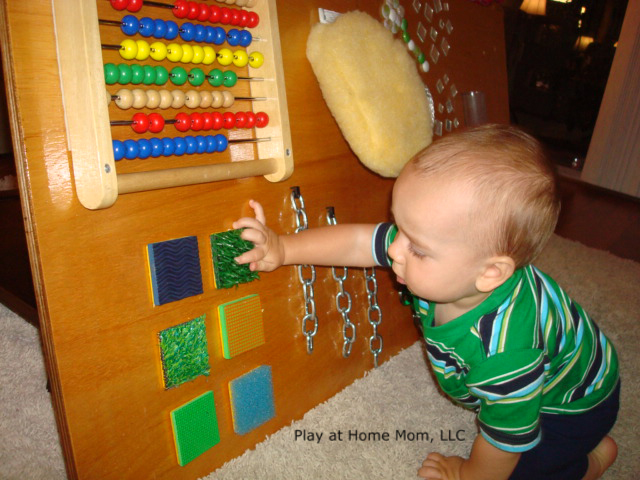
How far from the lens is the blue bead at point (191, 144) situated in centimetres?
65

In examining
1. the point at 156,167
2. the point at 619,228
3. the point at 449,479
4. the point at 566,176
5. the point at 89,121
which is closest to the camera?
the point at 89,121

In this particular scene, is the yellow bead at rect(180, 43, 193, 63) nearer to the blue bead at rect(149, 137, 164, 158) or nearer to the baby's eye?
the blue bead at rect(149, 137, 164, 158)

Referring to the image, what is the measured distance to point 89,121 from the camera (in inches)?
21.2

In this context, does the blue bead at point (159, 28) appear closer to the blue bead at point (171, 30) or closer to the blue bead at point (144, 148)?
the blue bead at point (171, 30)

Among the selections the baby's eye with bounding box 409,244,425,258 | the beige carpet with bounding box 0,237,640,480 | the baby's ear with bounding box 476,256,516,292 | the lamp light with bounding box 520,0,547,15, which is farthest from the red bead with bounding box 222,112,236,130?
the lamp light with bounding box 520,0,547,15

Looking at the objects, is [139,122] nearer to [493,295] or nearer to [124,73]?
[124,73]

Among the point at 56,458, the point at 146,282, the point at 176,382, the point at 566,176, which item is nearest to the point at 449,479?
the point at 176,382

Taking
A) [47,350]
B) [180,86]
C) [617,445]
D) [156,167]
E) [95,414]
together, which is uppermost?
[180,86]

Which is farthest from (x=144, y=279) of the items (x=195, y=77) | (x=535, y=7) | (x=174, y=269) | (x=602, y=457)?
(x=535, y=7)

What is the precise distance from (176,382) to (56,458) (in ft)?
1.31

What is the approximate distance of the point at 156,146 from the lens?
62 cm

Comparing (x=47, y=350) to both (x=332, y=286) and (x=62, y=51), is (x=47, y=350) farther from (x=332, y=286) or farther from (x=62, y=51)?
(x=332, y=286)

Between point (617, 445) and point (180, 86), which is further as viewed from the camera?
point (617, 445)

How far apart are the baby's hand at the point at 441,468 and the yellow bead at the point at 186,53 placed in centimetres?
75
